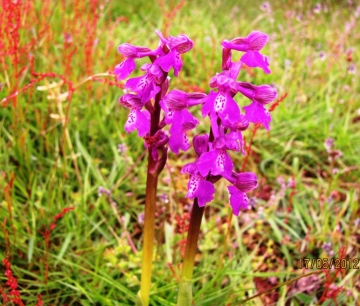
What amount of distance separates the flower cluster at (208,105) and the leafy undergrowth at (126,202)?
1.93ft

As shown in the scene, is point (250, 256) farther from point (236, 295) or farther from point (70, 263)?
point (70, 263)

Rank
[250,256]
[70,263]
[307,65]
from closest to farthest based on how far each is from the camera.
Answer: [70,263], [250,256], [307,65]

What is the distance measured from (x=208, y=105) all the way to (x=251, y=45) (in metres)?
0.24

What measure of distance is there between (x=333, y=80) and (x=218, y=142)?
3.52m

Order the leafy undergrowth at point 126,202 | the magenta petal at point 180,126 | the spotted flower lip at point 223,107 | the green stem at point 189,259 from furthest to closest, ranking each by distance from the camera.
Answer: the leafy undergrowth at point 126,202 → the green stem at point 189,259 → the magenta petal at point 180,126 → the spotted flower lip at point 223,107

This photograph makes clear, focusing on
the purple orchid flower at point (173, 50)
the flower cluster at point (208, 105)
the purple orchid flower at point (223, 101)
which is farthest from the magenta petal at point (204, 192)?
the purple orchid flower at point (173, 50)

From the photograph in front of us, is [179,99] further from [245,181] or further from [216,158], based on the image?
[245,181]

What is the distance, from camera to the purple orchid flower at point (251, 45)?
138cm

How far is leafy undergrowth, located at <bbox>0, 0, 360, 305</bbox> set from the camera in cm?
215

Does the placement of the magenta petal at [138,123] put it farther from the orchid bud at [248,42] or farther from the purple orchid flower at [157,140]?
the orchid bud at [248,42]

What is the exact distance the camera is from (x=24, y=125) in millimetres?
2938

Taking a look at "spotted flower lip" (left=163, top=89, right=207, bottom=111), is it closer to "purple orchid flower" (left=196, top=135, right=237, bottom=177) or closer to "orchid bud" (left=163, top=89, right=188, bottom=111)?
"orchid bud" (left=163, top=89, right=188, bottom=111)

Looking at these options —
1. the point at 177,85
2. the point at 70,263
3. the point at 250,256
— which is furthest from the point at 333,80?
the point at 70,263

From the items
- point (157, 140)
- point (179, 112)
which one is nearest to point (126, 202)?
point (157, 140)
